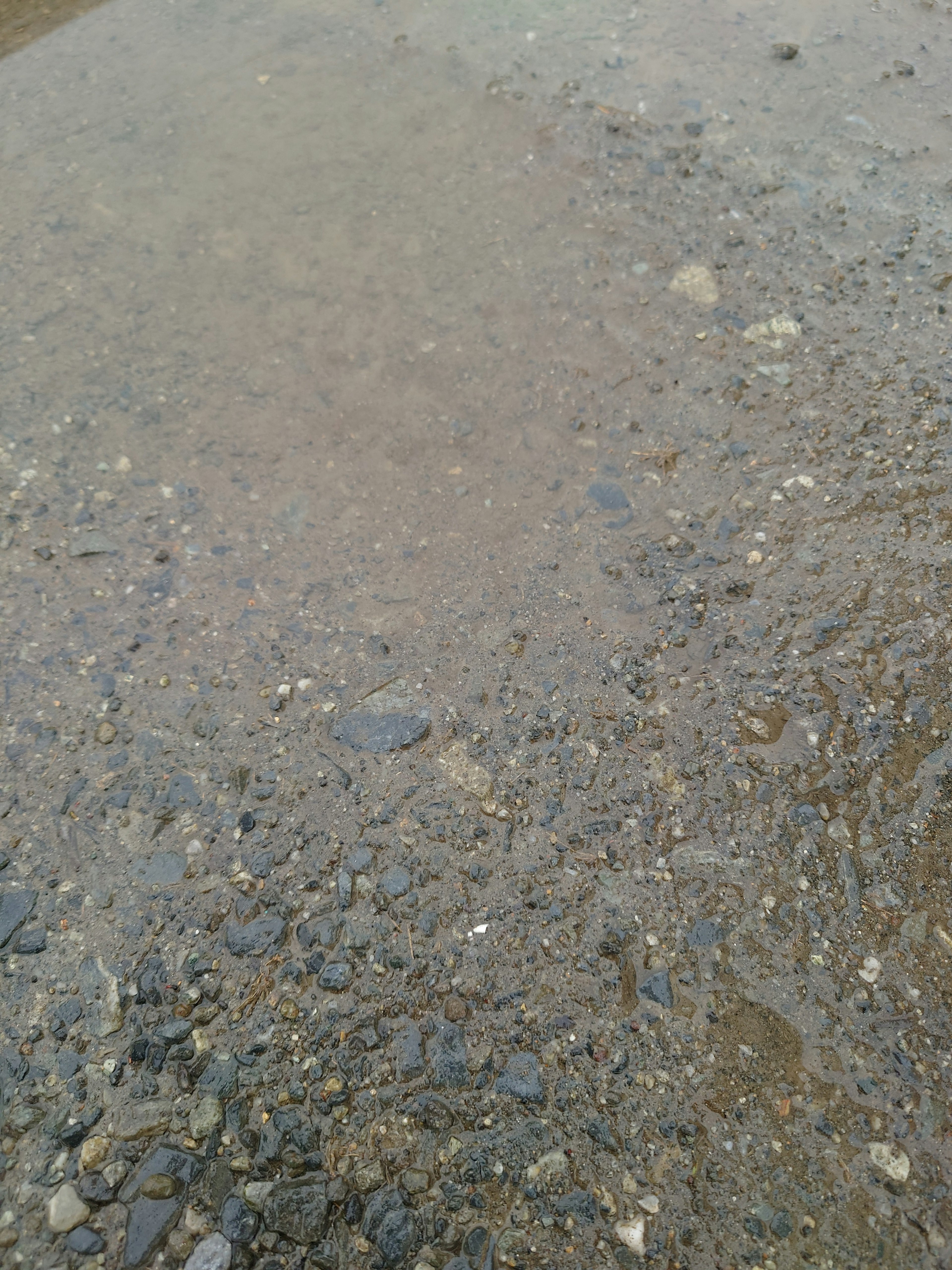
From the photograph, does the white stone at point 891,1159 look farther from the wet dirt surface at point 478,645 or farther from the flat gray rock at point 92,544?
the flat gray rock at point 92,544

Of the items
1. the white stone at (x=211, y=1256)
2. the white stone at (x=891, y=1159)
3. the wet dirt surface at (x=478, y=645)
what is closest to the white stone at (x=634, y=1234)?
the wet dirt surface at (x=478, y=645)

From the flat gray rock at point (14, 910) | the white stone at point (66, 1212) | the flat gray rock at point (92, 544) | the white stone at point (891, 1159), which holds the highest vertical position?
the flat gray rock at point (92, 544)

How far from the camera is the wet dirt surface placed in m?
1.80

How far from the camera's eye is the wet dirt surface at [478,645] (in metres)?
1.80

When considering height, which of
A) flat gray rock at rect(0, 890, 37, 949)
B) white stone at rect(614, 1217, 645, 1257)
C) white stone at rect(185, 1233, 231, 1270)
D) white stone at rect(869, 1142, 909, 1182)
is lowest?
white stone at rect(869, 1142, 909, 1182)

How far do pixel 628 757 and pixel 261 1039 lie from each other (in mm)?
1287

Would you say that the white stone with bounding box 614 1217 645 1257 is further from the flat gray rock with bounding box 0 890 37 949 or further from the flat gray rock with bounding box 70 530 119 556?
the flat gray rock with bounding box 70 530 119 556

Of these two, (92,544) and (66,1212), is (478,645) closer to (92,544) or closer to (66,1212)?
(92,544)

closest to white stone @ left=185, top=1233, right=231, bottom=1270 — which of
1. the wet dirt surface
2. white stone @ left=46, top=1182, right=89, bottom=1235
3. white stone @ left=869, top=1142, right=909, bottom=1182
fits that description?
the wet dirt surface

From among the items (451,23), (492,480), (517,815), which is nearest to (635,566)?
(492,480)

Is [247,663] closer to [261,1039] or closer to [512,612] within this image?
[512,612]

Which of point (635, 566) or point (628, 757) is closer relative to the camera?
point (628, 757)

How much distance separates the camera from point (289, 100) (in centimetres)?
400

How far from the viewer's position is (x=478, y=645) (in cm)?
257
